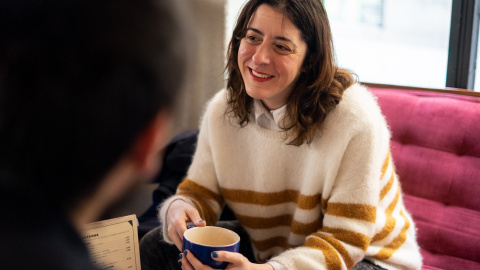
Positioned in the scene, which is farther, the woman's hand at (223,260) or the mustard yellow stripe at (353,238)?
the mustard yellow stripe at (353,238)

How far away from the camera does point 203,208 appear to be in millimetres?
1472

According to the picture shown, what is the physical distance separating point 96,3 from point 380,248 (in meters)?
1.14

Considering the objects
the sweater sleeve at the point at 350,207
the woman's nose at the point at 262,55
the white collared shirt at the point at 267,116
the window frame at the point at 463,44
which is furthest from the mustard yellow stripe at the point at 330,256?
the window frame at the point at 463,44

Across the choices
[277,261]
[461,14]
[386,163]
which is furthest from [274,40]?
[461,14]

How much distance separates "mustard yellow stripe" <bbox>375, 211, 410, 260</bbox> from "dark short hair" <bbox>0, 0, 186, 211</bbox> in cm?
105

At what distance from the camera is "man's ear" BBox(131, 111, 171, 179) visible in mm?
516

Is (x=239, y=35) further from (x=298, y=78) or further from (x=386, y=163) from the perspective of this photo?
(x=386, y=163)

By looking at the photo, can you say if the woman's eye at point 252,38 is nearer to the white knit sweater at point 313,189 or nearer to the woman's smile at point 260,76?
the woman's smile at point 260,76

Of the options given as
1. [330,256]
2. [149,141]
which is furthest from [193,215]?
[149,141]

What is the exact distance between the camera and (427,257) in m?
1.65

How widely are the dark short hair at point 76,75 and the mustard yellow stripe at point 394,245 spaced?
1.05 meters

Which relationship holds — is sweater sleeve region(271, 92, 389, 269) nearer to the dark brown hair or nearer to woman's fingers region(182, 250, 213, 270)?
the dark brown hair

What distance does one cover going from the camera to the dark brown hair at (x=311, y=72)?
1.27m

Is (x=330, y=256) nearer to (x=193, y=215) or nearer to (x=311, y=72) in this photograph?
(x=193, y=215)
